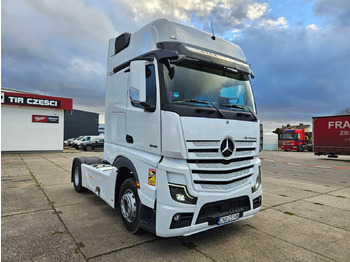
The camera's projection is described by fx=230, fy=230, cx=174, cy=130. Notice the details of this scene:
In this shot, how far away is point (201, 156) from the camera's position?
9.68 feet

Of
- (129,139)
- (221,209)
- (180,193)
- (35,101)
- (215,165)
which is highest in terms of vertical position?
(35,101)

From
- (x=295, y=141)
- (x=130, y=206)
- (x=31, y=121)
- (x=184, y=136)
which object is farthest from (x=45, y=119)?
(x=295, y=141)

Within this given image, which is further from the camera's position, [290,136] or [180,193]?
[290,136]

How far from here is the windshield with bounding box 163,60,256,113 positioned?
304cm

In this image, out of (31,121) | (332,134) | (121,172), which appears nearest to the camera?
(121,172)

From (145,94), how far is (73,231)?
97.7 inches

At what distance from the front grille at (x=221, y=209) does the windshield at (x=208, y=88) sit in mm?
1318

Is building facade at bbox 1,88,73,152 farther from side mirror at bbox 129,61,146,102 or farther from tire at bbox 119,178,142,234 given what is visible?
side mirror at bbox 129,61,146,102

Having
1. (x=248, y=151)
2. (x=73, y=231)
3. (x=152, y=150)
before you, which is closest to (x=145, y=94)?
(x=152, y=150)

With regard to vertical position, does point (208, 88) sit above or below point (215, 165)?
above

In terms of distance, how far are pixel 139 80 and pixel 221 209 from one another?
6.77 feet

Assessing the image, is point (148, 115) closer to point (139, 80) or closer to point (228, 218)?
point (139, 80)

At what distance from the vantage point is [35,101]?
18906 millimetres

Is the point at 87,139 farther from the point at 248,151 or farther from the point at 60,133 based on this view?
the point at 248,151
